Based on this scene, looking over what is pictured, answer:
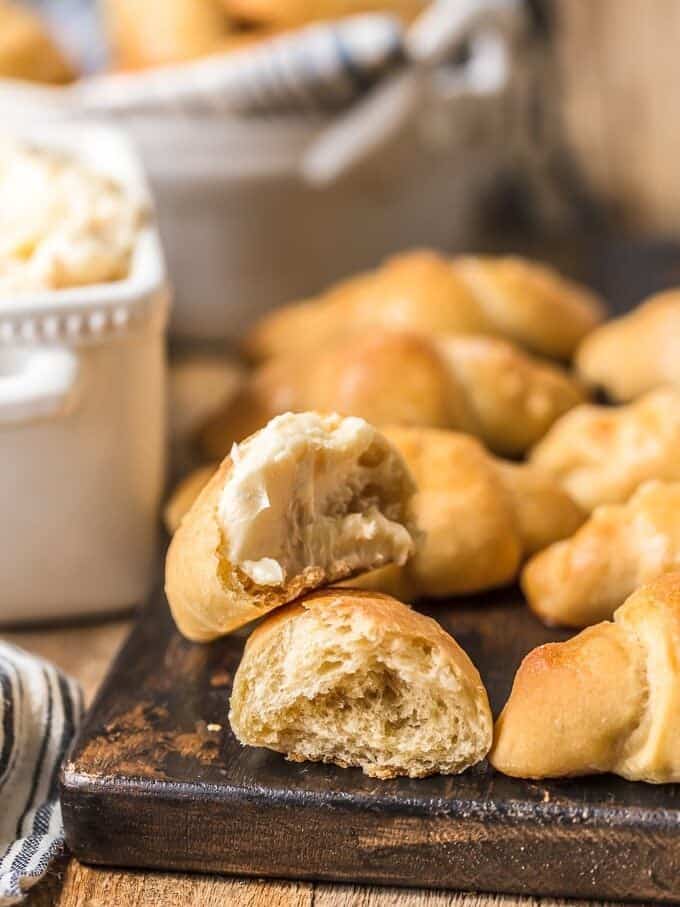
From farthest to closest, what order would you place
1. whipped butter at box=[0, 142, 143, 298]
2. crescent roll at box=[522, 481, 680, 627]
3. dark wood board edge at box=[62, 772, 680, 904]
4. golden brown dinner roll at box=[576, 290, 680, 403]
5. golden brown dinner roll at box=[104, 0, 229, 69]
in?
golden brown dinner roll at box=[104, 0, 229, 69], golden brown dinner roll at box=[576, 290, 680, 403], whipped butter at box=[0, 142, 143, 298], crescent roll at box=[522, 481, 680, 627], dark wood board edge at box=[62, 772, 680, 904]

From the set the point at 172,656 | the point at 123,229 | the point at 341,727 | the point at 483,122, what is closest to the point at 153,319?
the point at 123,229

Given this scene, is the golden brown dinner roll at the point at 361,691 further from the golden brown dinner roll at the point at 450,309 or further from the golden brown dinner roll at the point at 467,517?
the golden brown dinner roll at the point at 450,309

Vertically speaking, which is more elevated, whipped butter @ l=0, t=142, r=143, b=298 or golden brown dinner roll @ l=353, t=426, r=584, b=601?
whipped butter @ l=0, t=142, r=143, b=298

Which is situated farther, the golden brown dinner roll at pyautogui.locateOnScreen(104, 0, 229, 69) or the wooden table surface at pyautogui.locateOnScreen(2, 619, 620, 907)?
the golden brown dinner roll at pyautogui.locateOnScreen(104, 0, 229, 69)

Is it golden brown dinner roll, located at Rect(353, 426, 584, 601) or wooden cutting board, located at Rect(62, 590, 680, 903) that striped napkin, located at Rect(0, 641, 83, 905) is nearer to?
wooden cutting board, located at Rect(62, 590, 680, 903)

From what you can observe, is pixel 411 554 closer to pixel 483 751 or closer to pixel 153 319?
pixel 483 751

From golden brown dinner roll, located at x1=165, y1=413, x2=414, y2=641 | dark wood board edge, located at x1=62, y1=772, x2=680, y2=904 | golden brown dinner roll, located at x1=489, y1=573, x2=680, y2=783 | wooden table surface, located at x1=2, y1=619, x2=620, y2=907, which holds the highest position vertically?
golden brown dinner roll, located at x1=165, y1=413, x2=414, y2=641

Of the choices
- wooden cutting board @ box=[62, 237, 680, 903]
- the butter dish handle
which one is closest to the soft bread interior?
wooden cutting board @ box=[62, 237, 680, 903]
